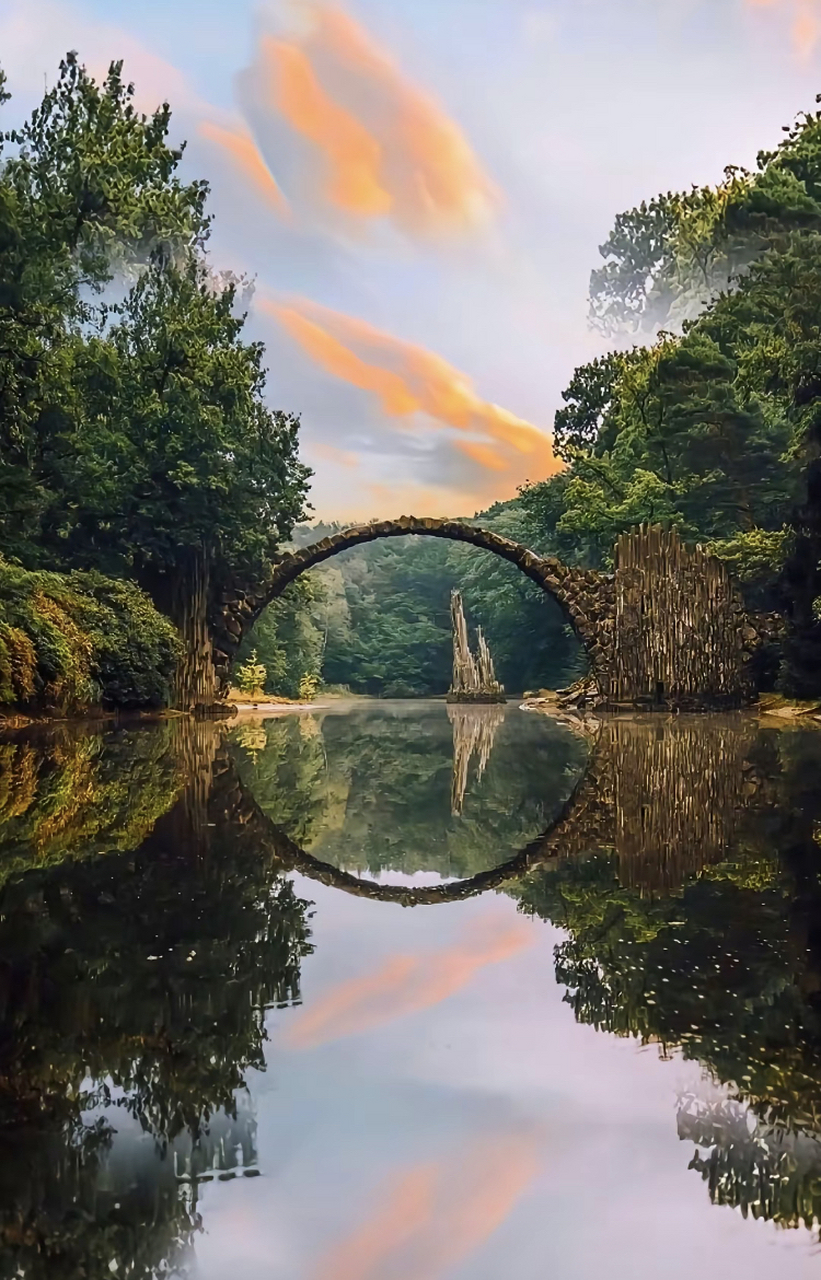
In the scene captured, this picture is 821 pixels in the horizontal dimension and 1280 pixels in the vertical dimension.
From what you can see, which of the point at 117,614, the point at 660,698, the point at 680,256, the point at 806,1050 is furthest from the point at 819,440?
the point at 680,256

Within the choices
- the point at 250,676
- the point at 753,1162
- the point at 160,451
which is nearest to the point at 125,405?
the point at 160,451

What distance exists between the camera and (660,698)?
1858cm

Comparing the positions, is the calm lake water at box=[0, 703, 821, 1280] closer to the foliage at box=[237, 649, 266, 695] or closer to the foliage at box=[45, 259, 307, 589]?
the foliage at box=[45, 259, 307, 589]

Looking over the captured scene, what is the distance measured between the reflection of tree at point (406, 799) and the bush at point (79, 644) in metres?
3.20

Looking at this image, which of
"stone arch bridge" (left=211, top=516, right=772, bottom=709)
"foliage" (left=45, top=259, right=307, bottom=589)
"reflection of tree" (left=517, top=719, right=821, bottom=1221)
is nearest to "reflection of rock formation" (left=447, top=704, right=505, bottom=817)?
"reflection of tree" (left=517, top=719, right=821, bottom=1221)

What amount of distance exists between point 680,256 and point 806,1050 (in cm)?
5263

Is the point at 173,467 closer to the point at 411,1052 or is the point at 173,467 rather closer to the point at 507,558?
the point at 507,558

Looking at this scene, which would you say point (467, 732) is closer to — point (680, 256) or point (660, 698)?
point (660, 698)

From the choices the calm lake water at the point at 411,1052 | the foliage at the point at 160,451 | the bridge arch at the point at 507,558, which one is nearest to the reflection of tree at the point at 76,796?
the calm lake water at the point at 411,1052

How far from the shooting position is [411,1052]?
2148mm

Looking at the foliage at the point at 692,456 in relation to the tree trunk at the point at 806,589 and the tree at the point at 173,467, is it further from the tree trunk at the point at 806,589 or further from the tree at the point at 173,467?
the tree at the point at 173,467

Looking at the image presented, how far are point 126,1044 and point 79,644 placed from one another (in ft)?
42.9

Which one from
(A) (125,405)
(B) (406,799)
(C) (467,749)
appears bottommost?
(B) (406,799)

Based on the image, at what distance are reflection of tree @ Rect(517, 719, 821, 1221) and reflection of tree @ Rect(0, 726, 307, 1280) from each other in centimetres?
78
